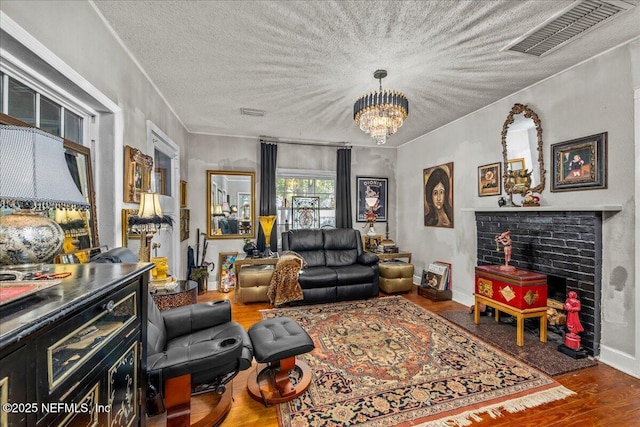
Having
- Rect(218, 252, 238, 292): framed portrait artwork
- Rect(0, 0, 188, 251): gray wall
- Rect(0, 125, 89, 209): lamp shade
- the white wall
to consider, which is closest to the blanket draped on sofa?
Rect(218, 252, 238, 292): framed portrait artwork

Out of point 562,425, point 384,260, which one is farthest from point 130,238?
point 384,260

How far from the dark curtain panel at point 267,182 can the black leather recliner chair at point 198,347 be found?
8.89ft

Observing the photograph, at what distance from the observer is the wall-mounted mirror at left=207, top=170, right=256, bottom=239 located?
15.5 ft

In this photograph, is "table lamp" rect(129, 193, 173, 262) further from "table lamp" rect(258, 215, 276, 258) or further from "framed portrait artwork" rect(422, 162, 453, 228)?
"framed portrait artwork" rect(422, 162, 453, 228)

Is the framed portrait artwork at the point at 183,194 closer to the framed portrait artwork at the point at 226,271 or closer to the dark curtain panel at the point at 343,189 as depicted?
the framed portrait artwork at the point at 226,271

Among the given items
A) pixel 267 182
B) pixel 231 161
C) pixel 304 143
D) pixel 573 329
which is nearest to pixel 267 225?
pixel 267 182

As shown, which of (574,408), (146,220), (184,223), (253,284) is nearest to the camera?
(574,408)

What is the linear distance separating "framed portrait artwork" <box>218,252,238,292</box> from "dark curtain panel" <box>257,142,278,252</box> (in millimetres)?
527

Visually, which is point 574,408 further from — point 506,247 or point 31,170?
point 31,170

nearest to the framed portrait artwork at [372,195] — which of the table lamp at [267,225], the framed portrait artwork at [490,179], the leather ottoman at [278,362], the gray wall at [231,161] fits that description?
the gray wall at [231,161]

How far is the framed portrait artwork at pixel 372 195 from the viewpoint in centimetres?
543

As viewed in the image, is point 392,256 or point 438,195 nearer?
point 438,195

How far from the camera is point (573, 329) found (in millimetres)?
2473

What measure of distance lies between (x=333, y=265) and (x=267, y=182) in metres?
1.89
